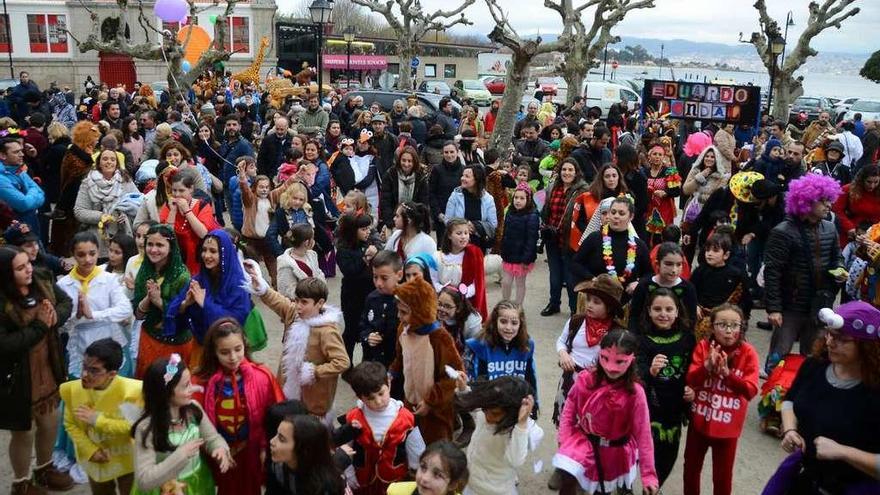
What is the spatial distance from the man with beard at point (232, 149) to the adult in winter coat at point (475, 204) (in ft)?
12.4

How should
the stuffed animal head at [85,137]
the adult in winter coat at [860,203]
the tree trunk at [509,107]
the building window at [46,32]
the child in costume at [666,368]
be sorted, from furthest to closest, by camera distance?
1. the building window at [46,32]
2. the tree trunk at [509,107]
3. the stuffed animal head at [85,137]
4. the adult in winter coat at [860,203]
5. the child in costume at [666,368]

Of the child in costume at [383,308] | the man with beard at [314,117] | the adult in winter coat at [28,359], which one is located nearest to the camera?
the adult in winter coat at [28,359]

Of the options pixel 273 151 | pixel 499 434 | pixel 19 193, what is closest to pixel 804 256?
pixel 499 434

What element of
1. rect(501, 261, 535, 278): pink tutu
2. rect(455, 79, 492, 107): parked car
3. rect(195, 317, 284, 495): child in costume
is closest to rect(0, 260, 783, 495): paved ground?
rect(501, 261, 535, 278): pink tutu

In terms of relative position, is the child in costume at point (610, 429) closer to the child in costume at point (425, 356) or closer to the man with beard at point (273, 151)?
the child in costume at point (425, 356)

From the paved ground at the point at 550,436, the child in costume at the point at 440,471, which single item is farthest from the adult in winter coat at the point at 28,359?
the child in costume at the point at 440,471

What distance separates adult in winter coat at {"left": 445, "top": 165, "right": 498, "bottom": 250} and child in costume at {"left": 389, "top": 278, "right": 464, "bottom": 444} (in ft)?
9.45

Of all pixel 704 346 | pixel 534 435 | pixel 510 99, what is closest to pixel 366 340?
pixel 534 435

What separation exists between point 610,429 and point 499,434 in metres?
0.57

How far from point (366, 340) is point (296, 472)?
1672mm

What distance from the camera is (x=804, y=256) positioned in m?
5.51

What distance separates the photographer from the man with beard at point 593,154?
862 cm

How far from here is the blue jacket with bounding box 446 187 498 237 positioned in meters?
7.19

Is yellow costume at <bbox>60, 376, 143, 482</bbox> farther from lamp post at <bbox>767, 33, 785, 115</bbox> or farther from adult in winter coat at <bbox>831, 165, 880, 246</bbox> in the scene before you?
lamp post at <bbox>767, 33, 785, 115</bbox>
